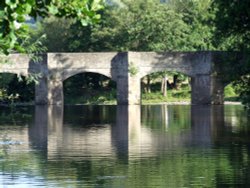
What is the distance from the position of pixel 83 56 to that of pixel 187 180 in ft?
136

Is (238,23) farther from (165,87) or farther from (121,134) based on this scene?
(165,87)

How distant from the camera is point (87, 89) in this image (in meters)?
70.9

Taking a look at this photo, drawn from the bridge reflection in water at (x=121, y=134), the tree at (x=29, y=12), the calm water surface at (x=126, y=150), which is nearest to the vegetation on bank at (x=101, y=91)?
the bridge reflection in water at (x=121, y=134)

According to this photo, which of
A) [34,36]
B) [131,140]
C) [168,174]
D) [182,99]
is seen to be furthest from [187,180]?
[34,36]

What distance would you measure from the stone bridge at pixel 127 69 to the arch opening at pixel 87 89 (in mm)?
5712

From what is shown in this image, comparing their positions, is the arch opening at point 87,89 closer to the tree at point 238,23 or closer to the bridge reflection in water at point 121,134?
the bridge reflection in water at point 121,134

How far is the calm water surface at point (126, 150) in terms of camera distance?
71.6 ft

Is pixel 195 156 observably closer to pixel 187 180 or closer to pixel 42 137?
pixel 187 180

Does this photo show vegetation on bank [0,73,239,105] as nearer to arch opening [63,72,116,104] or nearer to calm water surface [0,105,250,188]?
arch opening [63,72,116,104]

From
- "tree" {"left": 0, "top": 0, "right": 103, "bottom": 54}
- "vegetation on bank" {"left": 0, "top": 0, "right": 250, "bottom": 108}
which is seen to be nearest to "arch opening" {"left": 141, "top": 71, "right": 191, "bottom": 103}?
"vegetation on bank" {"left": 0, "top": 0, "right": 250, "bottom": 108}

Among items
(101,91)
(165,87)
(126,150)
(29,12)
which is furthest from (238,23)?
(101,91)

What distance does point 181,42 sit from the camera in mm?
70000

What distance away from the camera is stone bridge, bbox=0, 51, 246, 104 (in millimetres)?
60594

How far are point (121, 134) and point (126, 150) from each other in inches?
291
